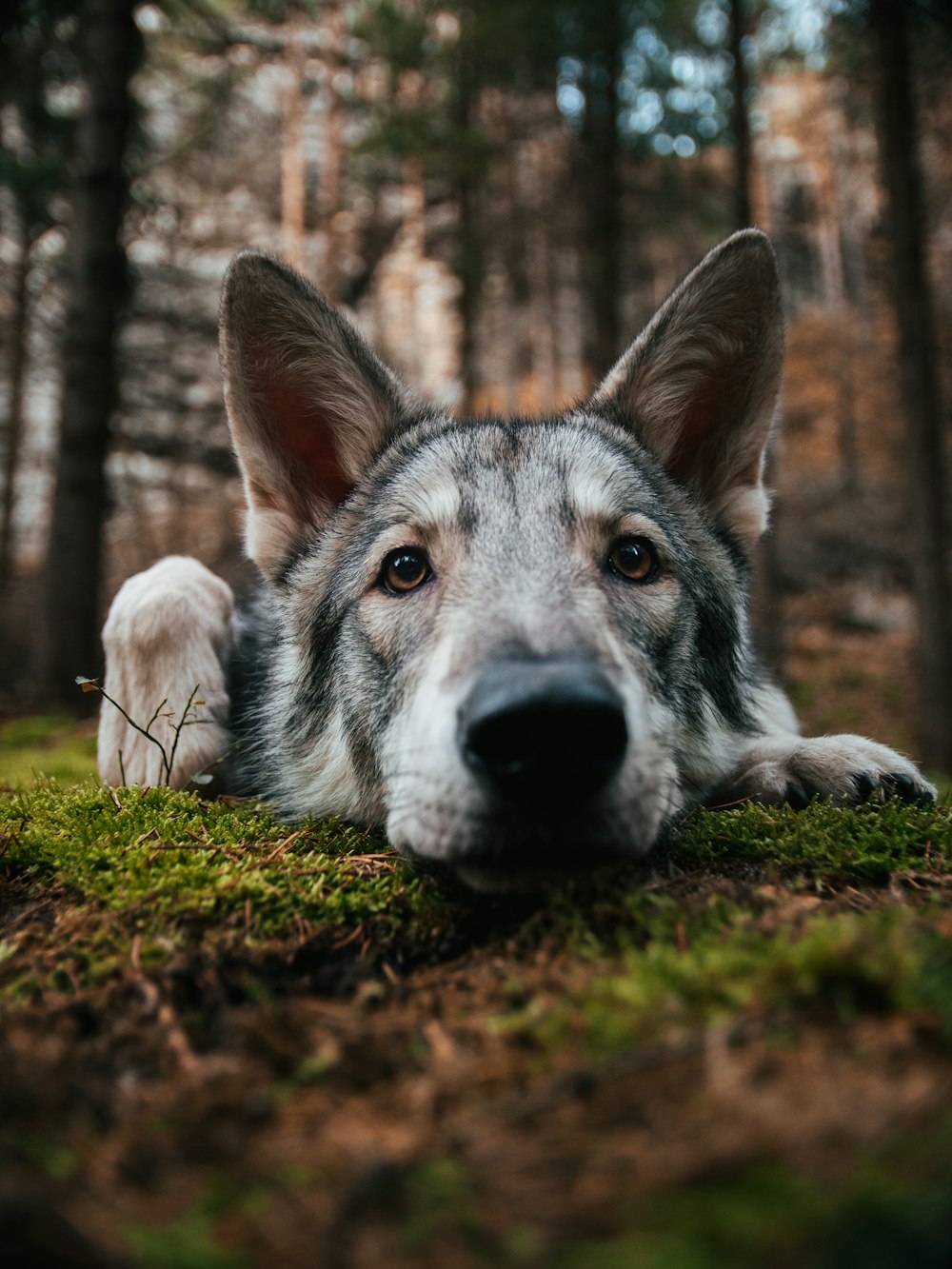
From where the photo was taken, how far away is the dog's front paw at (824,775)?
3.08 metres

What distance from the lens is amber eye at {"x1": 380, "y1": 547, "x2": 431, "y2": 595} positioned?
3189 mm

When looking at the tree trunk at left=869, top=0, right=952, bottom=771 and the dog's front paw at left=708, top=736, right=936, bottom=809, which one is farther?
the tree trunk at left=869, top=0, right=952, bottom=771

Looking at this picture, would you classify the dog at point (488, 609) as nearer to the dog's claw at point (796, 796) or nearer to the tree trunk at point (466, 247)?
the dog's claw at point (796, 796)

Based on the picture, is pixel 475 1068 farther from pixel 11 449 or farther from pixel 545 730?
pixel 11 449

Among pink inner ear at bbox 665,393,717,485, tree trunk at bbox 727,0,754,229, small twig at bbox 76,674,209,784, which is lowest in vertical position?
small twig at bbox 76,674,209,784

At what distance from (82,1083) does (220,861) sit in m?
1.05

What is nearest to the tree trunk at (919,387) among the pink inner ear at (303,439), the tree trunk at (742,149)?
the tree trunk at (742,149)

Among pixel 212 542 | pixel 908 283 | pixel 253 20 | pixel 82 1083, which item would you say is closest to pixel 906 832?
pixel 82 1083

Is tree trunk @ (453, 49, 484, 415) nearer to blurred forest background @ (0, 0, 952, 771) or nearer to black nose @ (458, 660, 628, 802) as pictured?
blurred forest background @ (0, 0, 952, 771)

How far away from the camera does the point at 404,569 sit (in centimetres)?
324

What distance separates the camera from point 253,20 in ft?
47.4

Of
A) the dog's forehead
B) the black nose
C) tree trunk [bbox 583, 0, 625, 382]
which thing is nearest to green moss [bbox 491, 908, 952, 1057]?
the black nose

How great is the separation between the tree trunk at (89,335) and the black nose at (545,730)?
8.20 meters

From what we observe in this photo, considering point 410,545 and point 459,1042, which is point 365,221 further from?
point 459,1042
